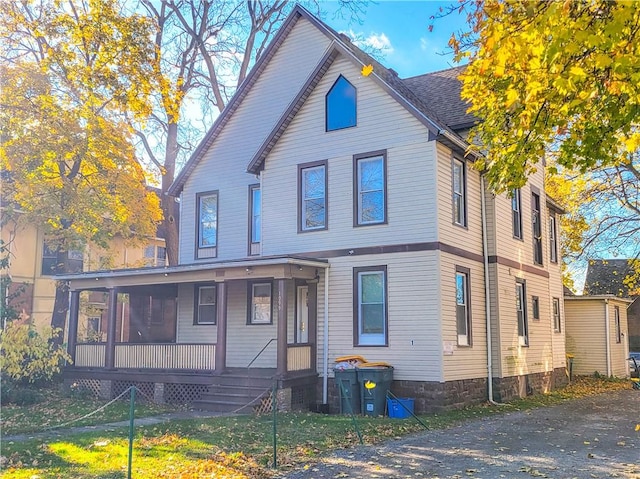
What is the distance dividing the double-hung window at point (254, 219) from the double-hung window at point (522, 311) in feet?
26.3

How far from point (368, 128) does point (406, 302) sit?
15.1 ft

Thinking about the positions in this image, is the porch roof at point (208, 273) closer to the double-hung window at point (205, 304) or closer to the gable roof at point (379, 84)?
the double-hung window at point (205, 304)

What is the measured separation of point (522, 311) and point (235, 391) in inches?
363

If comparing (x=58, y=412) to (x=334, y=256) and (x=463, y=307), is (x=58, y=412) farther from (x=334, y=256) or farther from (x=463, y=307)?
(x=463, y=307)

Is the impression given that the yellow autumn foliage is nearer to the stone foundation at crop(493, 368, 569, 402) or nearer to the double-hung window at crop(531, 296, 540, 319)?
the stone foundation at crop(493, 368, 569, 402)

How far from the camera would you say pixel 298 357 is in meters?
15.6

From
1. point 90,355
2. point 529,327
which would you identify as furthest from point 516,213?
point 90,355

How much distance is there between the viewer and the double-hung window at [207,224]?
784 inches

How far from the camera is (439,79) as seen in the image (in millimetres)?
20906

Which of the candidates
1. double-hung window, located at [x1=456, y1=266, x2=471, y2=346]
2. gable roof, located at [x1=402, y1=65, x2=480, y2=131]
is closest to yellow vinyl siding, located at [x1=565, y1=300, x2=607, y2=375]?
gable roof, located at [x1=402, y1=65, x2=480, y2=131]

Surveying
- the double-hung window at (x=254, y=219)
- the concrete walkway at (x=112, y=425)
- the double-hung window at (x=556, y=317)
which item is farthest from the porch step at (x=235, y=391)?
the double-hung window at (x=556, y=317)

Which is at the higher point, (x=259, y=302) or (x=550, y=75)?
(x=550, y=75)

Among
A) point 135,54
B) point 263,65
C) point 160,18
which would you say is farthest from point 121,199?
point 160,18

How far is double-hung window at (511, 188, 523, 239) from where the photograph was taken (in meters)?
19.3
